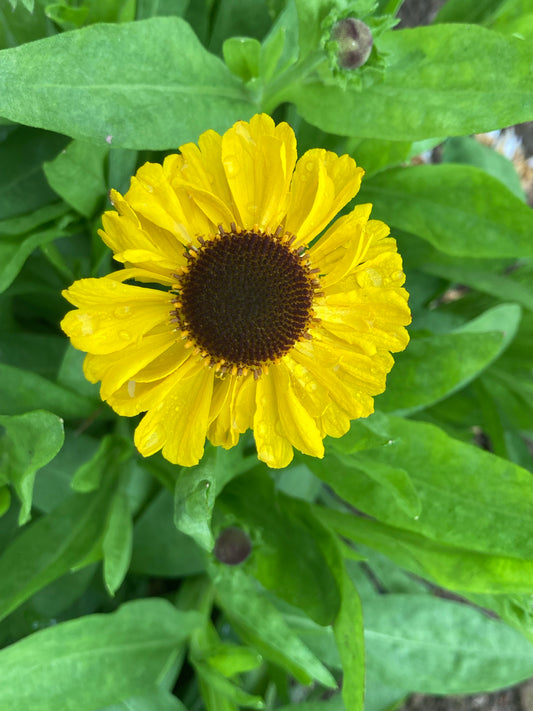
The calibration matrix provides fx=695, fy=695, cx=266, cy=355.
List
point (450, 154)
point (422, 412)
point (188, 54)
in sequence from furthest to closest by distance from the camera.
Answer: point (450, 154) → point (422, 412) → point (188, 54)

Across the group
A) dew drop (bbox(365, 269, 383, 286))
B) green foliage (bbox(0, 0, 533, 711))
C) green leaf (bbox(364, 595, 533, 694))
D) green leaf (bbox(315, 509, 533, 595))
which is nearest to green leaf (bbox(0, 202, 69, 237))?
green foliage (bbox(0, 0, 533, 711))

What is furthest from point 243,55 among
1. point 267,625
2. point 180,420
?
point 267,625

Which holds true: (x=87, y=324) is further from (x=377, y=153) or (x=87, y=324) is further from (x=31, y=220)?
(x=377, y=153)

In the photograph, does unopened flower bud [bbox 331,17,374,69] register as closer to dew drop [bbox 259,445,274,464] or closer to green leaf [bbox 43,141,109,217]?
green leaf [bbox 43,141,109,217]

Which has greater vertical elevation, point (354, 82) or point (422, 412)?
point (354, 82)

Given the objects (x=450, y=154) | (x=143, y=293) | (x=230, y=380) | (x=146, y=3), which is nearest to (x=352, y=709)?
(x=230, y=380)

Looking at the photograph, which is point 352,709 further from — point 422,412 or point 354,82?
point 354,82
